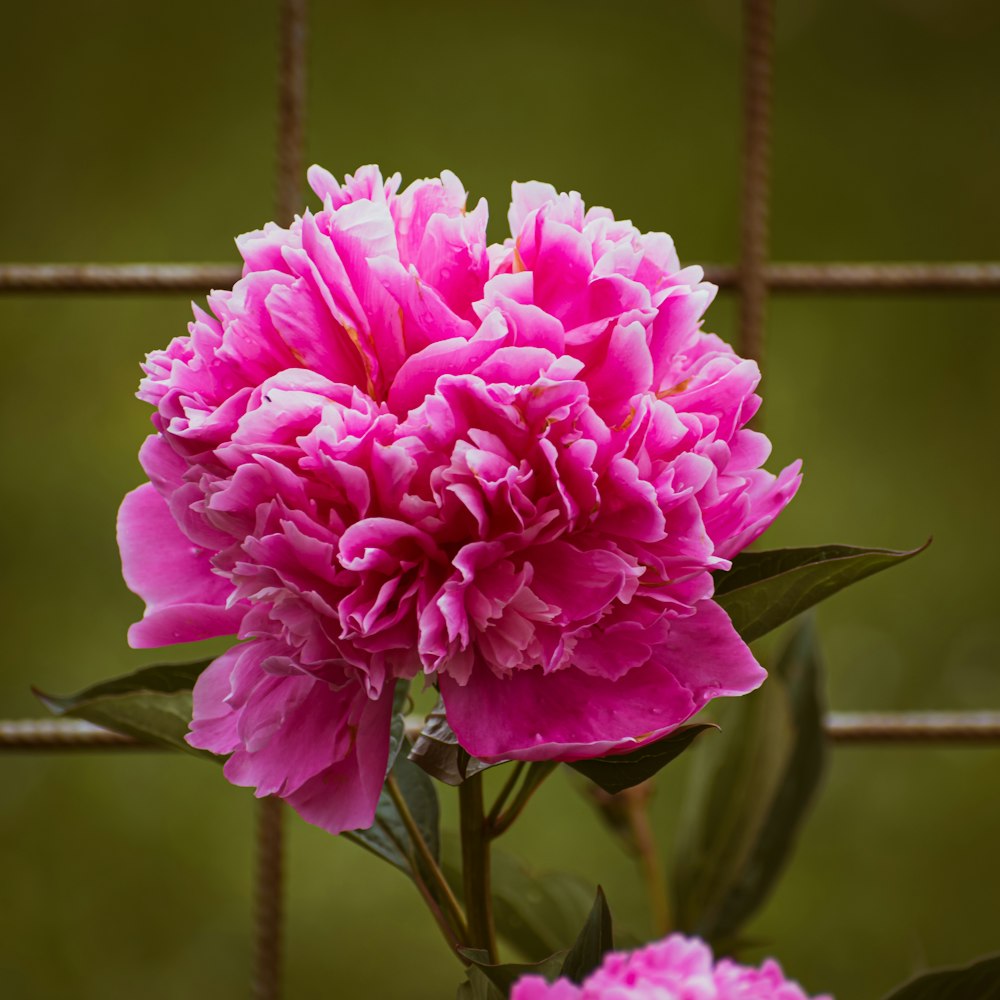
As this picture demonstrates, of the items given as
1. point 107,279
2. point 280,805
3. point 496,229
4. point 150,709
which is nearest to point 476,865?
point 150,709

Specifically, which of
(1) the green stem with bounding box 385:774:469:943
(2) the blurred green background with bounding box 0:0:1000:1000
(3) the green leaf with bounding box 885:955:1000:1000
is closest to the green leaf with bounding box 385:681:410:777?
(1) the green stem with bounding box 385:774:469:943

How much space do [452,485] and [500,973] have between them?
0.14m

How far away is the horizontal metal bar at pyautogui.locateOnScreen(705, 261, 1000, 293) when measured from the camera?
25.0 inches

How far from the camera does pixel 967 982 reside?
0.38 metres

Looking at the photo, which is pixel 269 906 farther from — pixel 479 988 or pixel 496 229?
pixel 496 229

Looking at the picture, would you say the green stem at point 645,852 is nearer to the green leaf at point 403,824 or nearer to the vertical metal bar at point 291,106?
the green leaf at point 403,824

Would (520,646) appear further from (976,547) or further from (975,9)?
(975,9)

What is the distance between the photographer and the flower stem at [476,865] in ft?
1.22

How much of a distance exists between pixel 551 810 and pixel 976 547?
71 cm

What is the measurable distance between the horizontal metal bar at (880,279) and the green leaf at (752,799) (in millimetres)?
→ 192

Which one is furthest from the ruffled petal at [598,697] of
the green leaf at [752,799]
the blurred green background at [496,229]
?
the blurred green background at [496,229]

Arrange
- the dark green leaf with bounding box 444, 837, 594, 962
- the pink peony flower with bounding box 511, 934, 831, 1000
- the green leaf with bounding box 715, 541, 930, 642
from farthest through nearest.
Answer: the dark green leaf with bounding box 444, 837, 594, 962 → the green leaf with bounding box 715, 541, 930, 642 → the pink peony flower with bounding box 511, 934, 831, 1000

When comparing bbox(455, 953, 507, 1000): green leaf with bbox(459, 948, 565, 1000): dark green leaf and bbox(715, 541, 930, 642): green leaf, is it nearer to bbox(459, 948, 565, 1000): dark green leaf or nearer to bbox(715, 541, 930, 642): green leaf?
bbox(459, 948, 565, 1000): dark green leaf

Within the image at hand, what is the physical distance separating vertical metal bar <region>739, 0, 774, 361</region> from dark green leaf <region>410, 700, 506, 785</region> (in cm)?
34
